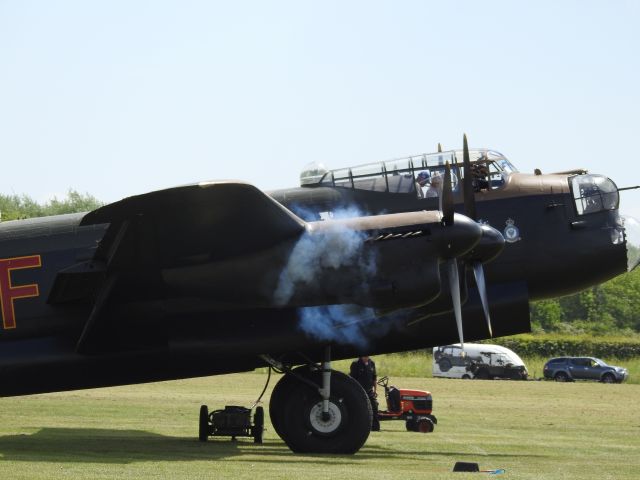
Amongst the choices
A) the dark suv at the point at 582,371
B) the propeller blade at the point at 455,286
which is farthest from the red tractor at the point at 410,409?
the dark suv at the point at 582,371

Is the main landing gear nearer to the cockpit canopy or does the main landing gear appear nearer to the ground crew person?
the cockpit canopy

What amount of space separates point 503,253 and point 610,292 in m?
75.5

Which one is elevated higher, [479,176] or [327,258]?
[479,176]

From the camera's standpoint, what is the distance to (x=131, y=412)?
29750 mm

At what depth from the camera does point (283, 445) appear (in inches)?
808

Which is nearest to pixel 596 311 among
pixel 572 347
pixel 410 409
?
pixel 572 347

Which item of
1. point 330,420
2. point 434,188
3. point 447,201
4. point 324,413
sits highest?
point 434,188

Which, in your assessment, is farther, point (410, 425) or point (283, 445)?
point (410, 425)

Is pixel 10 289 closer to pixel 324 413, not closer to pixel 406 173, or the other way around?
pixel 324 413

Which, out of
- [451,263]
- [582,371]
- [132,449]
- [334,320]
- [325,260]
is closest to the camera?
[325,260]

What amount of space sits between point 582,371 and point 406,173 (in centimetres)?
4219

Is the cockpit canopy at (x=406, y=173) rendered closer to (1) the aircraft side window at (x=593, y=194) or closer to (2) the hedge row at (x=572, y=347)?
(1) the aircraft side window at (x=593, y=194)

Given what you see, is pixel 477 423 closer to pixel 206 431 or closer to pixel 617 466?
pixel 206 431

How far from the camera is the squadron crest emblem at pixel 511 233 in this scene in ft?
62.0
